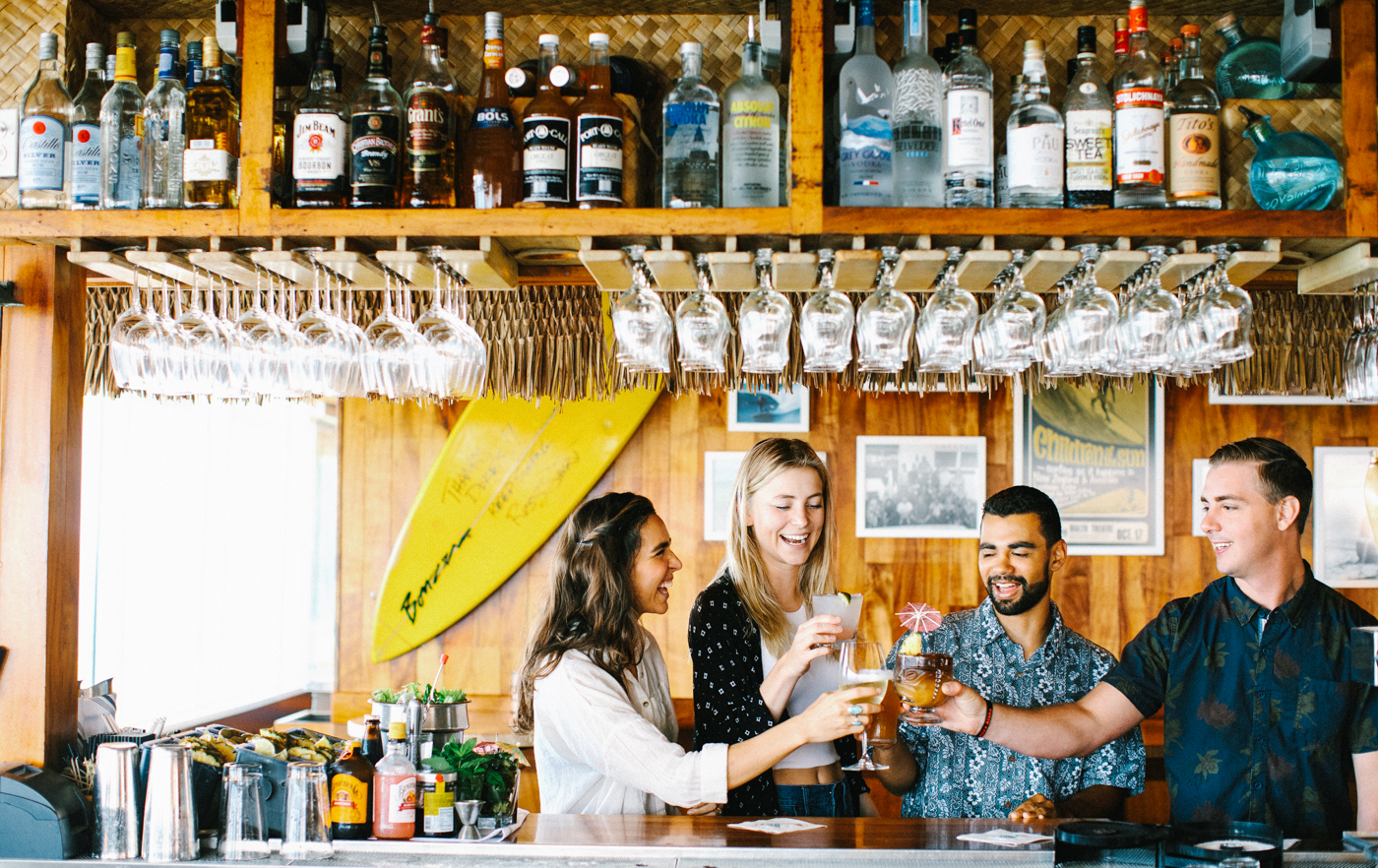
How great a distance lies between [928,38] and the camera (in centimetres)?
226

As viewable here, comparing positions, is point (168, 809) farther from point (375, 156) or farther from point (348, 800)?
point (375, 156)

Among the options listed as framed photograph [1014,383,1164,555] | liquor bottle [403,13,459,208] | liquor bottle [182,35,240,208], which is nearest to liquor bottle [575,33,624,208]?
liquor bottle [403,13,459,208]

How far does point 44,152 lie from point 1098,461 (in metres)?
→ 3.72

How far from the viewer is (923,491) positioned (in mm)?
4363

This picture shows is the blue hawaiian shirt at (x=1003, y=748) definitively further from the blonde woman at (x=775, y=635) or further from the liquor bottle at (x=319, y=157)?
the liquor bottle at (x=319, y=157)

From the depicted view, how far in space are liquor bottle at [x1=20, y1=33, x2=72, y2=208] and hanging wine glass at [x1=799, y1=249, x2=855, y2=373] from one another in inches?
56.1

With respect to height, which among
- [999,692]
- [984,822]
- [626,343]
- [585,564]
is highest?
[626,343]

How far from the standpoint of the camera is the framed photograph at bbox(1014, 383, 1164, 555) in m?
4.33

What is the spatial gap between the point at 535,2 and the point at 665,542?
1.17 metres

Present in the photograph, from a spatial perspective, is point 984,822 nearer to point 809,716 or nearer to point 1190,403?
point 809,716

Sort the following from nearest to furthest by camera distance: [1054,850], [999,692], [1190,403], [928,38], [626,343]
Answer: [1054,850]
[626,343]
[928,38]
[999,692]
[1190,403]

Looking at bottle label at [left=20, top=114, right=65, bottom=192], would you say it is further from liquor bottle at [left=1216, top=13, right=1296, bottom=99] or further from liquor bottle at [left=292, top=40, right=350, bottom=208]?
liquor bottle at [left=1216, top=13, right=1296, bottom=99]

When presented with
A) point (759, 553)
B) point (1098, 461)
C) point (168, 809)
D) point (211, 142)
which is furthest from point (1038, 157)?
point (1098, 461)

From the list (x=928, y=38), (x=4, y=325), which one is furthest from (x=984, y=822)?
(x=4, y=325)
